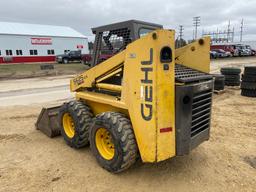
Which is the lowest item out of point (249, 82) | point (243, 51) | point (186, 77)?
point (249, 82)

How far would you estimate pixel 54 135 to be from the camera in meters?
4.97

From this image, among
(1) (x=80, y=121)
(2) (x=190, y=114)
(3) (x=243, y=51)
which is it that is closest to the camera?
(2) (x=190, y=114)

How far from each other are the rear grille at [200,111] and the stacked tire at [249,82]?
5.68 meters

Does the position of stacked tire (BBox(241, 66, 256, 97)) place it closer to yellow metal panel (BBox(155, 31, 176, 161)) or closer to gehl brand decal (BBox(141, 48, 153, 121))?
yellow metal panel (BBox(155, 31, 176, 161))

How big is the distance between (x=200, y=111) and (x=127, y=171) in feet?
4.81

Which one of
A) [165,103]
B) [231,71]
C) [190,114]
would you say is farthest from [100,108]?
[231,71]

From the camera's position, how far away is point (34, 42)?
35844 mm

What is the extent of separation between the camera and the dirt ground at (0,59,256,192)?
10.5ft

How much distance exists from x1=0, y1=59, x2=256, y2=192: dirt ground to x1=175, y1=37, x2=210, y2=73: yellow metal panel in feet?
5.26

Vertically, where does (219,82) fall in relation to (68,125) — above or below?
above

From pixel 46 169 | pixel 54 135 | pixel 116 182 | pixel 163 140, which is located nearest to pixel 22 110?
pixel 54 135

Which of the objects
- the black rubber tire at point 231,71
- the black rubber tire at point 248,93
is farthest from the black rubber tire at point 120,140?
the black rubber tire at point 231,71

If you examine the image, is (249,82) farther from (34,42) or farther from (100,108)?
(34,42)

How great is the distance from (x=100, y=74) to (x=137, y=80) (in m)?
1.14
